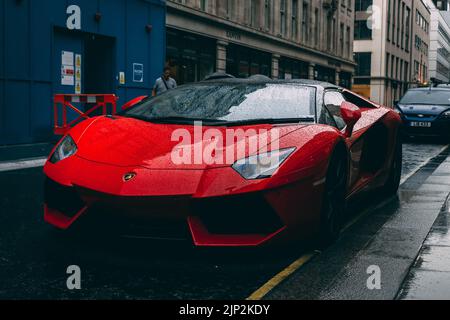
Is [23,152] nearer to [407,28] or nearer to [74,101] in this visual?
[74,101]

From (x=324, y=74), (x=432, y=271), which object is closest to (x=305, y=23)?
(x=324, y=74)

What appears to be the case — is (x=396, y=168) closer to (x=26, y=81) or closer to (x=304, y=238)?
(x=304, y=238)

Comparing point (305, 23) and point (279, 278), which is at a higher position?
point (305, 23)

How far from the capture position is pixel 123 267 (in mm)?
4055

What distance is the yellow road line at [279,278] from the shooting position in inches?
139

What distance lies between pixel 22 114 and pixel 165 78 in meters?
3.01

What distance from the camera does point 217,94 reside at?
5.38 metres

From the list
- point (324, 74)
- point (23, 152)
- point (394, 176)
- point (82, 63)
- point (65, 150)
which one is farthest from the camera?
point (324, 74)

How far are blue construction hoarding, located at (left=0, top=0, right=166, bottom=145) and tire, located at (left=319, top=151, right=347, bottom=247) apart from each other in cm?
971

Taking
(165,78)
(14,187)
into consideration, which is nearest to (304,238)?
(14,187)

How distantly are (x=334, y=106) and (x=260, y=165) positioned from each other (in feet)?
5.86

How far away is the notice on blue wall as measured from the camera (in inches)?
724

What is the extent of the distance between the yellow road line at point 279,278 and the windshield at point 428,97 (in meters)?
14.6

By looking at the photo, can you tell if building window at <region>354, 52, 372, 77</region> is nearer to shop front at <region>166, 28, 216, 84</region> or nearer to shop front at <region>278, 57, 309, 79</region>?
shop front at <region>278, 57, 309, 79</region>
